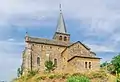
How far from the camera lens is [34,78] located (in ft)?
109

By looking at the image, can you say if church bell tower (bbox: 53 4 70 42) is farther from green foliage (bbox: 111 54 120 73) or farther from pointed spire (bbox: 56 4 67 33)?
green foliage (bbox: 111 54 120 73)

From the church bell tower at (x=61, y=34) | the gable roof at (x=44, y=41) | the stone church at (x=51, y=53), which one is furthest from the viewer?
the church bell tower at (x=61, y=34)

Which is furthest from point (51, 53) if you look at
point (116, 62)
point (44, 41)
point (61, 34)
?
point (116, 62)

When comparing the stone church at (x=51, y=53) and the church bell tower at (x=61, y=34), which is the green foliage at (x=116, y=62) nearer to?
the stone church at (x=51, y=53)

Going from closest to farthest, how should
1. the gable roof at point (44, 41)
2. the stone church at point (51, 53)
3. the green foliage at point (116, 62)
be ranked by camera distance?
the green foliage at point (116, 62), the stone church at point (51, 53), the gable roof at point (44, 41)

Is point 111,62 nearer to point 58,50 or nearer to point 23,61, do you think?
point 58,50

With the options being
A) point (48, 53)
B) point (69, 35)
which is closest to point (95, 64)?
point (48, 53)

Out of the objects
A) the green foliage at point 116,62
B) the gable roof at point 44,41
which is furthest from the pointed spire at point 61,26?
the green foliage at point 116,62

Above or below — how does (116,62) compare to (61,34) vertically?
below

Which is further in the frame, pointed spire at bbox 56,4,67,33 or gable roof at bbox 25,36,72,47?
pointed spire at bbox 56,4,67,33

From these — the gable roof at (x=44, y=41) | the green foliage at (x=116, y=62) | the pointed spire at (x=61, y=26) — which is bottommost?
the green foliage at (x=116, y=62)

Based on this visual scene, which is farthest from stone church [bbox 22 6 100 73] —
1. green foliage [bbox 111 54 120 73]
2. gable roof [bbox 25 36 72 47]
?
green foliage [bbox 111 54 120 73]

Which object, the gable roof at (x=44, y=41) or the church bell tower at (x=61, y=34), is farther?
the church bell tower at (x=61, y=34)

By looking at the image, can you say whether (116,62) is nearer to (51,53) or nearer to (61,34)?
(51,53)
